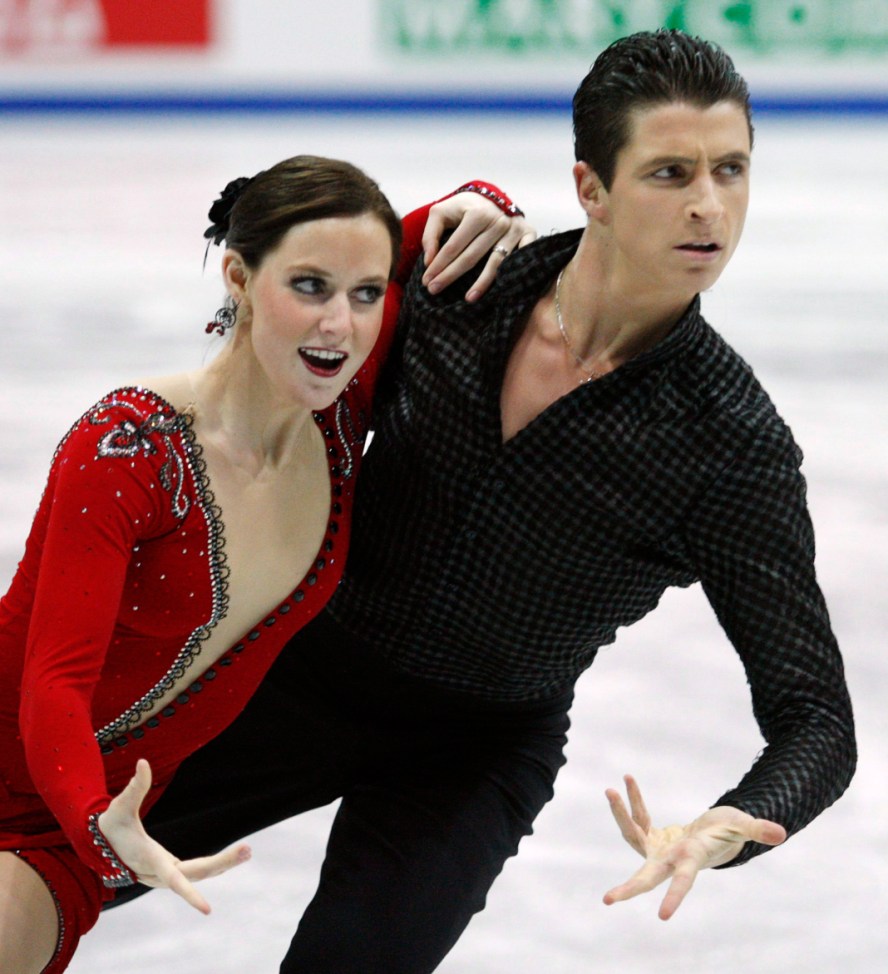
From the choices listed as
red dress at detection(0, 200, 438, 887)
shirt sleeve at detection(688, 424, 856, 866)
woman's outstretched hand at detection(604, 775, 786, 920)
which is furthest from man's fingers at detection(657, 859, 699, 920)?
red dress at detection(0, 200, 438, 887)

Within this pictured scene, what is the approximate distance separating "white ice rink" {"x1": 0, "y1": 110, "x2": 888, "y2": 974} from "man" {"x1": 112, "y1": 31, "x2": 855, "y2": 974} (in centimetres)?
40

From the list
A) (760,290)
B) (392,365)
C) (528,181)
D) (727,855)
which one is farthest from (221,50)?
(727,855)

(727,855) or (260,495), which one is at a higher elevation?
(260,495)

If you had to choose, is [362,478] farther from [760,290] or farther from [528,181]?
[528,181]

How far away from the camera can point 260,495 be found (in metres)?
1.92

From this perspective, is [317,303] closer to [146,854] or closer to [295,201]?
[295,201]

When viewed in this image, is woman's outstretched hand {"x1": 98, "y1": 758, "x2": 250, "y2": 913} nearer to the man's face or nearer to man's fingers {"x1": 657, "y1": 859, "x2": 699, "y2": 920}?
man's fingers {"x1": 657, "y1": 859, "x2": 699, "y2": 920}

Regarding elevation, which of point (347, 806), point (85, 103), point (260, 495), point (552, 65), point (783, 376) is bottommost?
point (347, 806)

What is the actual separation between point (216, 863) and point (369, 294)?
2.31 feet

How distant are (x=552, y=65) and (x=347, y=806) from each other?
30.8ft

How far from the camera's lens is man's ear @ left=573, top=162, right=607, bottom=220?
77.4 inches

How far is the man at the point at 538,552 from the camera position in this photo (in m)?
1.86

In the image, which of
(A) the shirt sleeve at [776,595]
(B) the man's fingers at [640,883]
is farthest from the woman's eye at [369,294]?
(B) the man's fingers at [640,883]

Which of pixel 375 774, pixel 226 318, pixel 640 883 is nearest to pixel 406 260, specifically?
pixel 226 318
